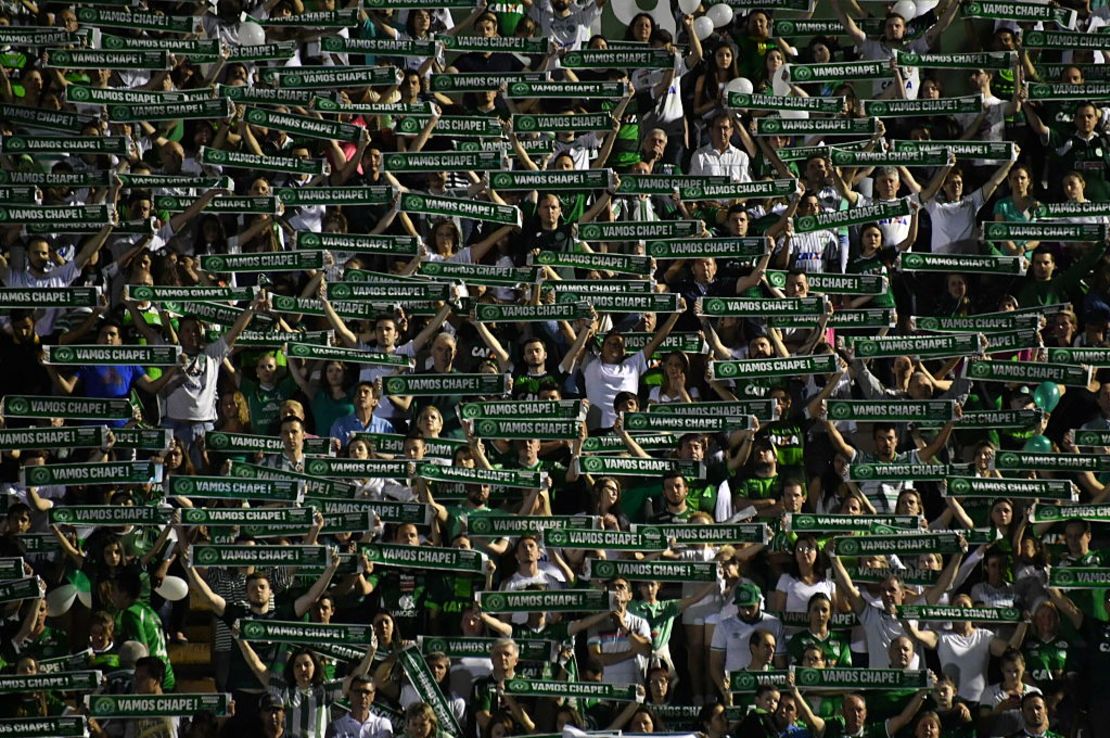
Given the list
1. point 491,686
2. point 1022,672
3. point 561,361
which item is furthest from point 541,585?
point 1022,672

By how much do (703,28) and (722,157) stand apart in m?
1.26

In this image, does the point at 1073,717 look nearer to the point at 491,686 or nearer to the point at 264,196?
the point at 491,686

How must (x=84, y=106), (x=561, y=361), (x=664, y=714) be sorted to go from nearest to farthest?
(x=664, y=714) < (x=561, y=361) < (x=84, y=106)

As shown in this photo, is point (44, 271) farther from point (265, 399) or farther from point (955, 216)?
point (955, 216)

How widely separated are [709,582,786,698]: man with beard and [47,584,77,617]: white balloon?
4.26 m

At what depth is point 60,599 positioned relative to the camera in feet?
53.8

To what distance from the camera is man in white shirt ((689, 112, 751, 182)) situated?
19.0 meters

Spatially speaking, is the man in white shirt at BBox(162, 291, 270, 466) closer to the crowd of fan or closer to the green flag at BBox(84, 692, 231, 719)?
the crowd of fan

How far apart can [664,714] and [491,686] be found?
1.14 m

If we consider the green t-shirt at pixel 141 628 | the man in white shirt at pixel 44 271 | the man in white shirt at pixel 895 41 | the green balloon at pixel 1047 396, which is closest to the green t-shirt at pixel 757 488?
the green balloon at pixel 1047 396

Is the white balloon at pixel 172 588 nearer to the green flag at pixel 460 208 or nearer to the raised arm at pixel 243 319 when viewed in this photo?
the raised arm at pixel 243 319

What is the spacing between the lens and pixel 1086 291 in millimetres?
18406

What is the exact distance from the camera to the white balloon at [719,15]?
19.8m

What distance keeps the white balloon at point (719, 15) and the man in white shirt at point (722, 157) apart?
104 centimetres
